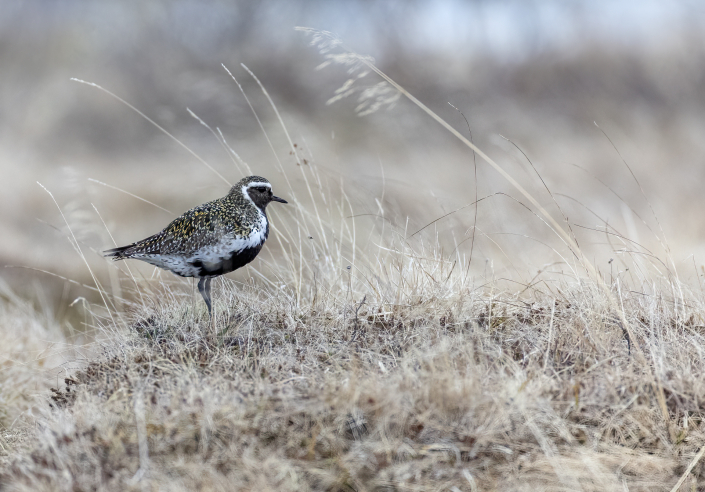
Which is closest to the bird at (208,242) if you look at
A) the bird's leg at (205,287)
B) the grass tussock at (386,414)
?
the bird's leg at (205,287)

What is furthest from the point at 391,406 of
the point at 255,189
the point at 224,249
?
the point at 255,189

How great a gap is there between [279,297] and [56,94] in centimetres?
1400

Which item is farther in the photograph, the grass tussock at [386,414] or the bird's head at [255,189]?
the bird's head at [255,189]

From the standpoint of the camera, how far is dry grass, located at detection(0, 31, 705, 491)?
6.86 feet

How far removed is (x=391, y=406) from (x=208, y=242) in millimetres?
1710

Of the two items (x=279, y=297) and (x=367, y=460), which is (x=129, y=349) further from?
(x=367, y=460)

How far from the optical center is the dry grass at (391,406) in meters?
2.09

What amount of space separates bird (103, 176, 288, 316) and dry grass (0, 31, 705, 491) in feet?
1.30

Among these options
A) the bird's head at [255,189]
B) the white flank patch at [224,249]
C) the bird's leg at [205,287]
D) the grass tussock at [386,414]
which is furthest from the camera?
the bird's head at [255,189]

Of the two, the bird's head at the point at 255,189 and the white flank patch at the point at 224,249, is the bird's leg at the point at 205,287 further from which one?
the bird's head at the point at 255,189

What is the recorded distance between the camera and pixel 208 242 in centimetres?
333

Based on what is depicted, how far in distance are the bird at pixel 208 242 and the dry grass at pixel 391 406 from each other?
40cm

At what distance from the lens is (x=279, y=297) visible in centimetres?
377

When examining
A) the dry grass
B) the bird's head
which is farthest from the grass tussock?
the bird's head
